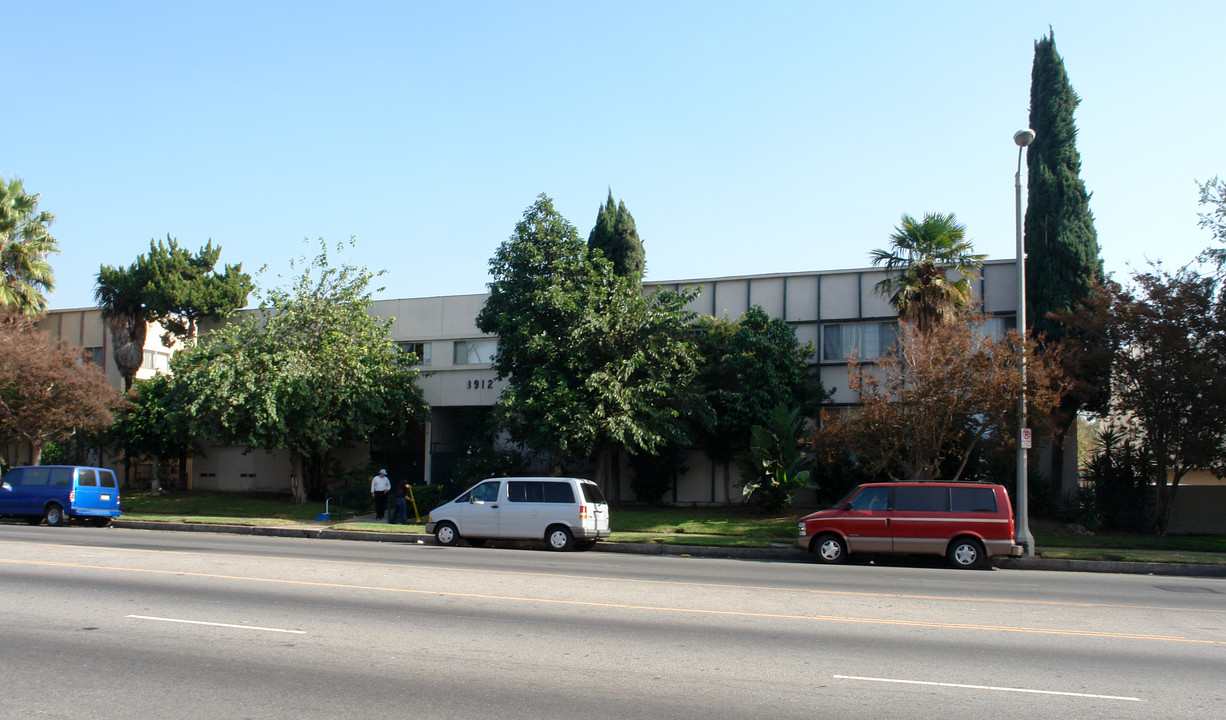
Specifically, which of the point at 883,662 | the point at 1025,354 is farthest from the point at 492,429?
the point at 883,662

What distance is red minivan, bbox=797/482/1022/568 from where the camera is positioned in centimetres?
1656

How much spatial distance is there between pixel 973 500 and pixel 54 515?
76.6 ft

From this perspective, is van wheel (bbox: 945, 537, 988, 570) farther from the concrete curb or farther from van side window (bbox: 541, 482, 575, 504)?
van side window (bbox: 541, 482, 575, 504)

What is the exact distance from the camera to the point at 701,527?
23.5 meters

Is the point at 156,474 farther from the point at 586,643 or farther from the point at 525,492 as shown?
the point at 586,643

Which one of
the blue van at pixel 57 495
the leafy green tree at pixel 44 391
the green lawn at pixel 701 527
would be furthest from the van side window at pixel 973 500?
the leafy green tree at pixel 44 391

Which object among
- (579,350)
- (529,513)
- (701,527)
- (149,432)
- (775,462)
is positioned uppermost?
(579,350)

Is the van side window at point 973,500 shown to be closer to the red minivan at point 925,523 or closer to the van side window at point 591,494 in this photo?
the red minivan at point 925,523

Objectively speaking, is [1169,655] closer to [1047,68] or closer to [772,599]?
[772,599]

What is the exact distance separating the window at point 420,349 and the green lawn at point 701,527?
6.48 m

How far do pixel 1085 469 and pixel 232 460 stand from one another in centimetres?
3084

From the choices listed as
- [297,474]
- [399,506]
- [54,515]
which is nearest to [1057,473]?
[399,506]

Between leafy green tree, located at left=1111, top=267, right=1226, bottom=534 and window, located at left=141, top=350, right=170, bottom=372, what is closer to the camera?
leafy green tree, located at left=1111, top=267, right=1226, bottom=534

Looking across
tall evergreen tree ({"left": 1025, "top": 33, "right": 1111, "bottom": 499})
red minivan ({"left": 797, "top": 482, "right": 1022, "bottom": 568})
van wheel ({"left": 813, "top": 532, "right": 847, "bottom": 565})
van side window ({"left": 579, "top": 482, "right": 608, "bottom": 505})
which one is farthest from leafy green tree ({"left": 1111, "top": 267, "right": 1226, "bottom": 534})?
van side window ({"left": 579, "top": 482, "right": 608, "bottom": 505})
